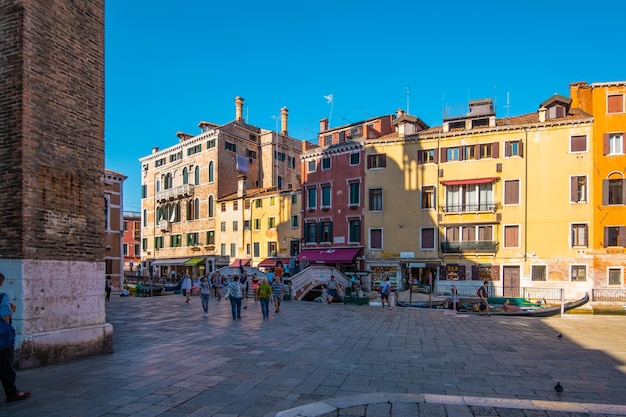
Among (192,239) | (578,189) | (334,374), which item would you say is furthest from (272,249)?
(334,374)

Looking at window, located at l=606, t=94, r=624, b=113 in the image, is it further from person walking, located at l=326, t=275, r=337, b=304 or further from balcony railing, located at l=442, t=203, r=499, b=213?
person walking, located at l=326, t=275, r=337, b=304

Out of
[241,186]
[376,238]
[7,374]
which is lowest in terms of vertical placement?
[7,374]

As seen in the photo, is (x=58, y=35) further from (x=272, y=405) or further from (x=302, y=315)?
(x=302, y=315)

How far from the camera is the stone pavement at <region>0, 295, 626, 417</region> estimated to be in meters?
6.50

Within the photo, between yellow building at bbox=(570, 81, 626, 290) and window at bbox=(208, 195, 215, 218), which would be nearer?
yellow building at bbox=(570, 81, 626, 290)

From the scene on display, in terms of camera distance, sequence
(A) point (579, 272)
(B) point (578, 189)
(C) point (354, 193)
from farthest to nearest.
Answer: (C) point (354, 193) < (B) point (578, 189) < (A) point (579, 272)

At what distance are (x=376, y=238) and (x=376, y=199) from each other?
323 cm

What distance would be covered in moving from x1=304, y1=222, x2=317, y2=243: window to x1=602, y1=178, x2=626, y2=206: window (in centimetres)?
2191

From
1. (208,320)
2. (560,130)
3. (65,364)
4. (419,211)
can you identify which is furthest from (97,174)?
(560,130)

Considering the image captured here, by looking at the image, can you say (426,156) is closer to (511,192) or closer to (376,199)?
(376,199)

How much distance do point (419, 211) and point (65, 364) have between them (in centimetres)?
3026

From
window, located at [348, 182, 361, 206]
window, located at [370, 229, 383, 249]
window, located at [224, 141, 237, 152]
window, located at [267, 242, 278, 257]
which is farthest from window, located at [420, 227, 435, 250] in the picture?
window, located at [224, 141, 237, 152]

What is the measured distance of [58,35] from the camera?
988cm

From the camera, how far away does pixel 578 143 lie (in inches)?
1258
